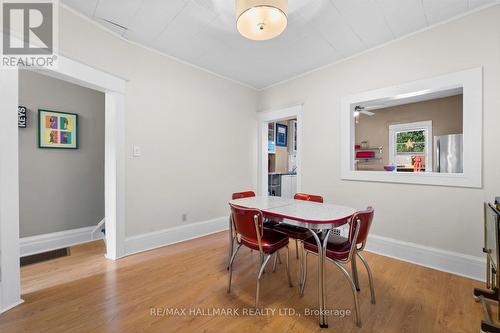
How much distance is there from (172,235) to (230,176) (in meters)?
1.39

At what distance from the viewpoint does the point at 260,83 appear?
409 cm

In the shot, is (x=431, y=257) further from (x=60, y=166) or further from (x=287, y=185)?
(x=60, y=166)

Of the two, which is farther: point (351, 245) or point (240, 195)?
point (240, 195)

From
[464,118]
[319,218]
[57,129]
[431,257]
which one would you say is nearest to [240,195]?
[319,218]

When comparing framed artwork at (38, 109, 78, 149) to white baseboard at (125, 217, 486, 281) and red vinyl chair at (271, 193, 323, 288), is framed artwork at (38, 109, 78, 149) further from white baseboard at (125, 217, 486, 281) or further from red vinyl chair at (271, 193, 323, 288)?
red vinyl chair at (271, 193, 323, 288)

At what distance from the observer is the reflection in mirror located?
3768mm

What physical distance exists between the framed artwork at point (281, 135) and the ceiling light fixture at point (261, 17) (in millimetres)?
4129

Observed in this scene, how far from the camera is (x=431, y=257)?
7.88ft

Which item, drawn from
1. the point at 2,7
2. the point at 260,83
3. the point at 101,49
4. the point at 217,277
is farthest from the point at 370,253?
the point at 2,7

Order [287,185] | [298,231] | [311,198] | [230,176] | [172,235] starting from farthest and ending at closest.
A: [287,185] → [230,176] → [172,235] → [311,198] → [298,231]

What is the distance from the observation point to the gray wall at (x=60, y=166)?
Result: 274cm

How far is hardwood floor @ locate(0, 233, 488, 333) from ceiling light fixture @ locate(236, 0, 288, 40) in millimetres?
2281

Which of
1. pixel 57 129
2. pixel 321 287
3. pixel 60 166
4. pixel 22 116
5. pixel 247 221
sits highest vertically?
pixel 22 116

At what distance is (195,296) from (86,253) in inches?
72.0
